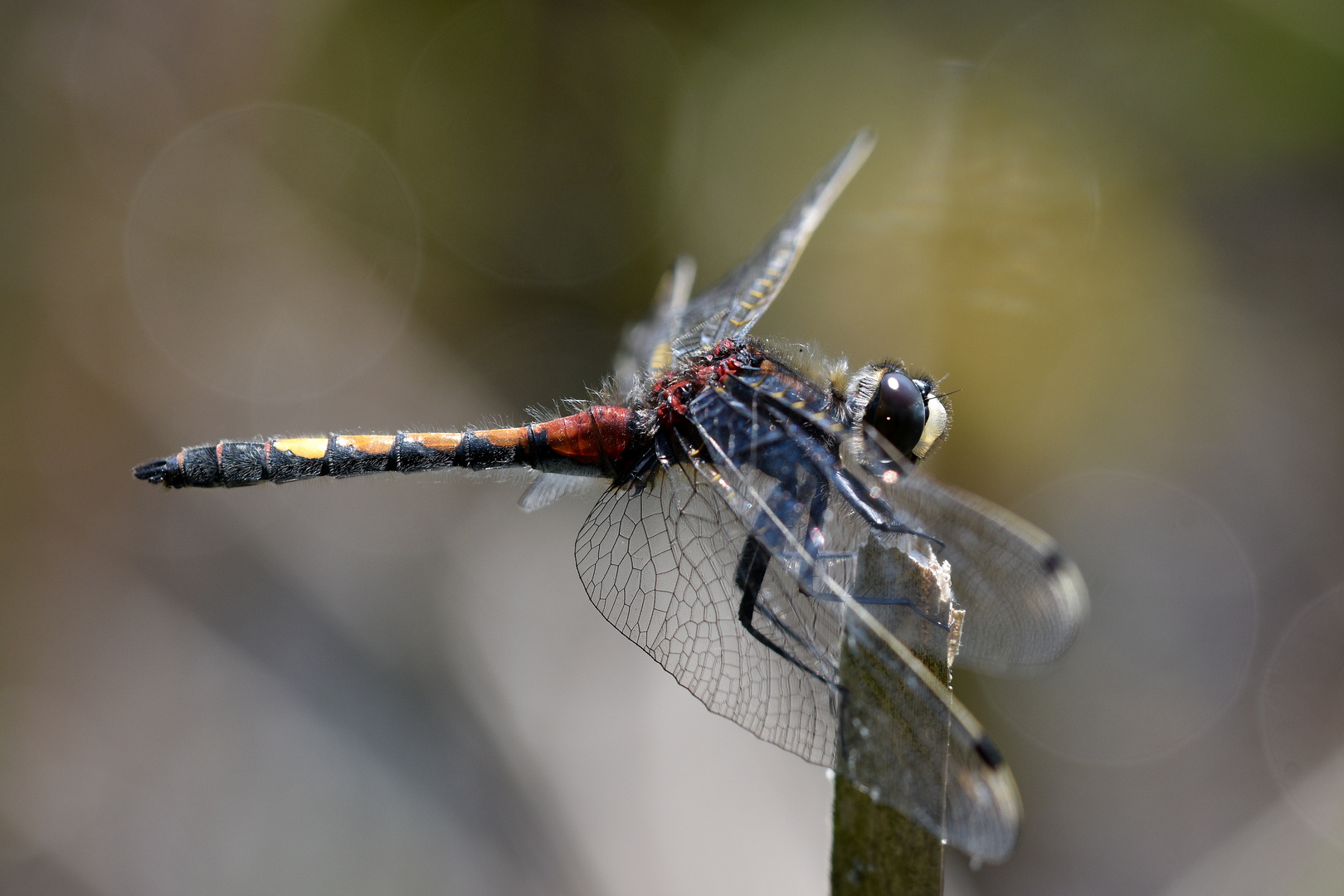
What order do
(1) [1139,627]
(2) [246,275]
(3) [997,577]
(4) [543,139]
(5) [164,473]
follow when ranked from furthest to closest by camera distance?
(4) [543,139] → (2) [246,275] → (1) [1139,627] → (5) [164,473] → (3) [997,577]

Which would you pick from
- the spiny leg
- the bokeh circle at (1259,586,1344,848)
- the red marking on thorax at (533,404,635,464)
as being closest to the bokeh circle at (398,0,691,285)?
the red marking on thorax at (533,404,635,464)

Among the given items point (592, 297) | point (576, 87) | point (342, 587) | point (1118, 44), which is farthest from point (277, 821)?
point (1118, 44)

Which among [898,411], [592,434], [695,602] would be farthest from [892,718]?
[592,434]

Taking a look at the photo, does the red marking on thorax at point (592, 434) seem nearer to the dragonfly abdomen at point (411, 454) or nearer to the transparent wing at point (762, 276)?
the dragonfly abdomen at point (411, 454)

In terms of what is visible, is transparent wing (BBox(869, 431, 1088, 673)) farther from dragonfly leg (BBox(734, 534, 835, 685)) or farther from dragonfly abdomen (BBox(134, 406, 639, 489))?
dragonfly abdomen (BBox(134, 406, 639, 489))

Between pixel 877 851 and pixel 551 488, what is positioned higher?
pixel 551 488

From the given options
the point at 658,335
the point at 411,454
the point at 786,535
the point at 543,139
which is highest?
the point at 543,139

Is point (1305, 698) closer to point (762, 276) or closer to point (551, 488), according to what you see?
point (762, 276)

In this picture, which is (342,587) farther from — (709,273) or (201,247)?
(709,273)
